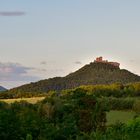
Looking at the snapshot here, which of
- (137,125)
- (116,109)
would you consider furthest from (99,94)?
(137,125)

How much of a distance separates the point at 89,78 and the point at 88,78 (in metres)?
0.17

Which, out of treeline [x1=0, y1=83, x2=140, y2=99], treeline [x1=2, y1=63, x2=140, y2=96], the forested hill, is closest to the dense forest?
treeline [x1=0, y1=83, x2=140, y2=99]

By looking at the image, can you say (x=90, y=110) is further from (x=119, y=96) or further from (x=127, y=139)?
(x=119, y=96)

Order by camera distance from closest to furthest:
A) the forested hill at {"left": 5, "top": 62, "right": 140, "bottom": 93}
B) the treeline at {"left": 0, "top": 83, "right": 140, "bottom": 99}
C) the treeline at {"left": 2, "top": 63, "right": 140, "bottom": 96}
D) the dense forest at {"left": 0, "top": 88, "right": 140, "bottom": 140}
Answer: the dense forest at {"left": 0, "top": 88, "right": 140, "bottom": 140}
the treeline at {"left": 0, "top": 83, "right": 140, "bottom": 99}
the treeline at {"left": 2, "top": 63, "right": 140, "bottom": 96}
the forested hill at {"left": 5, "top": 62, "right": 140, "bottom": 93}

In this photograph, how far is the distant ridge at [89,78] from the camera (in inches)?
3799

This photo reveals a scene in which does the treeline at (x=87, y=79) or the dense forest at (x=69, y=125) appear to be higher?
the treeline at (x=87, y=79)

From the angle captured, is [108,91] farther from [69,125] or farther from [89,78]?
[69,125]

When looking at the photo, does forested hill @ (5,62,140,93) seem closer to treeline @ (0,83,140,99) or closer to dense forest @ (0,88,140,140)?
treeline @ (0,83,140,99)

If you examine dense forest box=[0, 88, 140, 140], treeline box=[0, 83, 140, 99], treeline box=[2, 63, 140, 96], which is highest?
treeline box=[2, 63, 140, 96]

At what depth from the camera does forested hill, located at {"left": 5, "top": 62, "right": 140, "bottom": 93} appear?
96500 mm

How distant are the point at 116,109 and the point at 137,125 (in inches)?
2000

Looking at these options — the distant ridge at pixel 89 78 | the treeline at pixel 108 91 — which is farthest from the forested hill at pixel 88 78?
the treeline at pixel 108 91

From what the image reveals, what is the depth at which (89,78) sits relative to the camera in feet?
324

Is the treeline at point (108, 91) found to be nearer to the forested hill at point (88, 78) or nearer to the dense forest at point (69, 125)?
the forested hill at point (88, 78)
